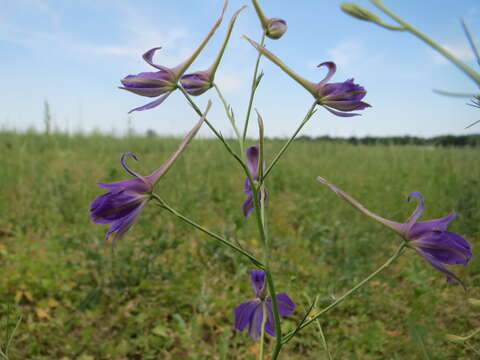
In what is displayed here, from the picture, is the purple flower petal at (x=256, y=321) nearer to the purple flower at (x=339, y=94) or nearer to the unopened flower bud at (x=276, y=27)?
the purple flower at (x=339, y=94)

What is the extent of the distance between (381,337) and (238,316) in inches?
47.5

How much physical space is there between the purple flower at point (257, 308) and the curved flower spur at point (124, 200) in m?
0.43

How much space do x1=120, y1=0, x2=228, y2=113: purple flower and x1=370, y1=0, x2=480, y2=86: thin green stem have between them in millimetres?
490

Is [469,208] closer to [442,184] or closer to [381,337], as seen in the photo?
[442,184]

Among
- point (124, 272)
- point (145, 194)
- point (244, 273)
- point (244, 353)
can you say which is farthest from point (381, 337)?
point (145, 194)

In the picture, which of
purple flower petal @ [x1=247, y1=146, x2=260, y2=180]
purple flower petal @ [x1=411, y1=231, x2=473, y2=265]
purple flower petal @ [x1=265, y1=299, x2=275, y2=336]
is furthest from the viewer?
purple flower petal @ [x1=265, y1=299, x2=275, y2=336]

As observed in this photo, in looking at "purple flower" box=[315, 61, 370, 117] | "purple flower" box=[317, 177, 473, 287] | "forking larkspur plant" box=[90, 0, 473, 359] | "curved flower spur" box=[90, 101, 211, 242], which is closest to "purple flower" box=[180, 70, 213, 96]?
"forking larkspur plant" box=[90, 0, 473, 359]

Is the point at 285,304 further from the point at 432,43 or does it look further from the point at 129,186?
the point at 432,43

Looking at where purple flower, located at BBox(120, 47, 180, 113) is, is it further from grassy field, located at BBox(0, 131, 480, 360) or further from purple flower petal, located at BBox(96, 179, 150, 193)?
grassy field, located at BBox(0, 131, 480, 360)

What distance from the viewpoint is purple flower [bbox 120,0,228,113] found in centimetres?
78

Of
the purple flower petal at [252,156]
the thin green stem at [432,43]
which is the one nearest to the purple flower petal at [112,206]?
the purple flower petal at [252,156]

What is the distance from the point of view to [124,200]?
0.72 meters

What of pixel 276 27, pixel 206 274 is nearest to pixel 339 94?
pixel 276 27

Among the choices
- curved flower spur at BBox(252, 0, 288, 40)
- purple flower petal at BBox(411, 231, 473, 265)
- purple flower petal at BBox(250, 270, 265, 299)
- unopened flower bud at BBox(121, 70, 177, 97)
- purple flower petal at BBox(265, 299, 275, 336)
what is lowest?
purple flower petal at BBox(265, 299, 275, 336)
